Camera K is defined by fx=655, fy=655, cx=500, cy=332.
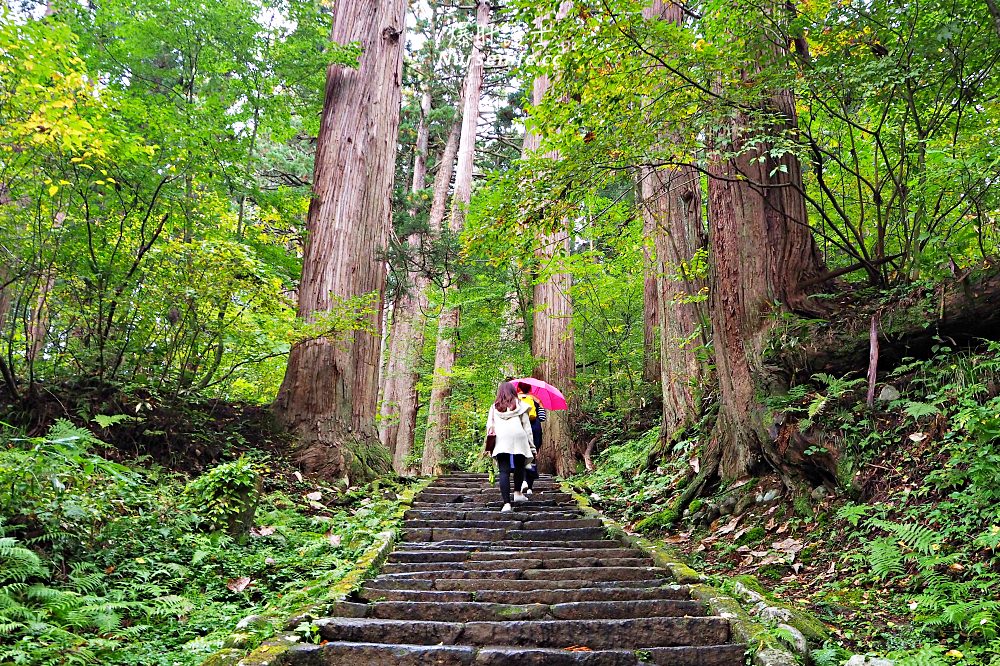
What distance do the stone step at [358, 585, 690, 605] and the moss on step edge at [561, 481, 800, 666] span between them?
22 cm

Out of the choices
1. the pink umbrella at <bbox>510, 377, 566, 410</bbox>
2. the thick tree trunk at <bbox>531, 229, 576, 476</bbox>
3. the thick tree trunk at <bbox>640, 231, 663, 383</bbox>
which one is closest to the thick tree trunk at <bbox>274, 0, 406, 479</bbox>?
the pink umbrella at <bbox>510, 377, 566, 410</bbox>

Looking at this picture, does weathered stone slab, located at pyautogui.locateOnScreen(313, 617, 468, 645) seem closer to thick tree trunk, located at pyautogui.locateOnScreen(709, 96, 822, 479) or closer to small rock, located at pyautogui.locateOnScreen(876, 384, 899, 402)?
thick tree trunk, located at pyautogui.locateOnScreen(709, 96, 822, 479)

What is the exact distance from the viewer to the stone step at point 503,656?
374 centimetres

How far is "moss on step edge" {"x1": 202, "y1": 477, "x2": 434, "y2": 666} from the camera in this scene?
3.59 meters

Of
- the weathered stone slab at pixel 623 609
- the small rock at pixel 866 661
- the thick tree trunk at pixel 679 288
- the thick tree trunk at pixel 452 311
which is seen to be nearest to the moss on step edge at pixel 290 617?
the weathered stone slab at pixel 623 609

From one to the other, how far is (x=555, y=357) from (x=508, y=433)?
18.7 ft

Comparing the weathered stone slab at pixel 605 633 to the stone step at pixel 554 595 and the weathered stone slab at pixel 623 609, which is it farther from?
the stone step at pixel 554 595

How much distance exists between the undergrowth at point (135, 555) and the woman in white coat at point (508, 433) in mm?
1781

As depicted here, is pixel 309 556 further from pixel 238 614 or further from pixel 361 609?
pixel 361 609

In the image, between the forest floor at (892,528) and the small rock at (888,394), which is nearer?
the forest floor at (892,528)

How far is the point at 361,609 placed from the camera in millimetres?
Answer: 4602

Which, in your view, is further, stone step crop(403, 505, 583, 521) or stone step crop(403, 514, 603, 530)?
stone step crop(403, 505, 583, 521)

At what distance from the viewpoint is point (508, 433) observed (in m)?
8.24

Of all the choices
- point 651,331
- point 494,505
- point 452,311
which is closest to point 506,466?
point 494,505
